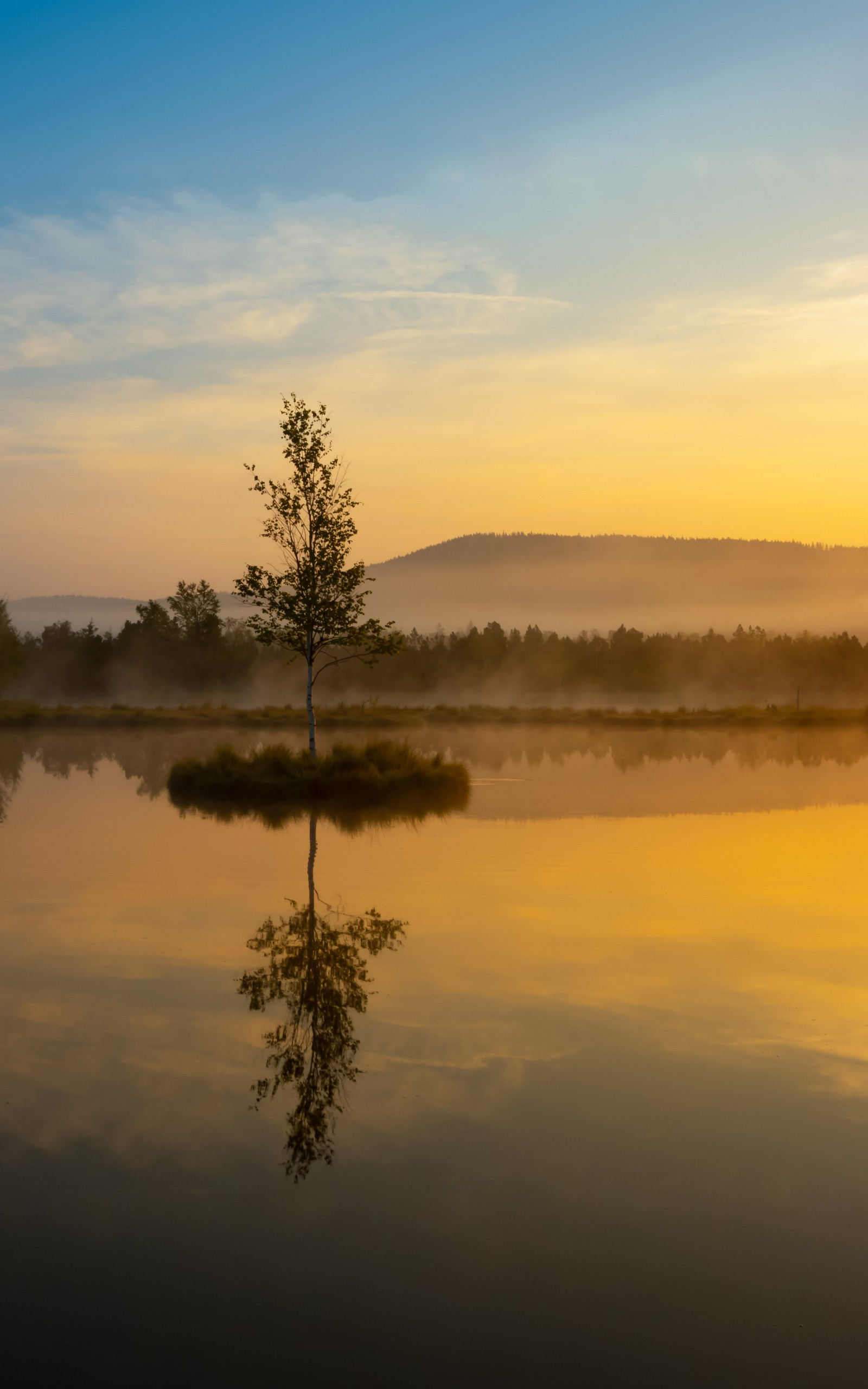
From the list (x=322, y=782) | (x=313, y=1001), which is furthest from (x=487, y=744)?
(x=313, y=1001)

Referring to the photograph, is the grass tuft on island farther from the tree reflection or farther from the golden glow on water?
the tree reflection

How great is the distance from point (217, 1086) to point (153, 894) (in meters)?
6.56

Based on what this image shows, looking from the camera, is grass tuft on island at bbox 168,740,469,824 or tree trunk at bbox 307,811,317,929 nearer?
tree trunk at bbox 307,811,317,929

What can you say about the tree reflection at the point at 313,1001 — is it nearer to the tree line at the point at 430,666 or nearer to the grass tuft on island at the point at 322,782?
the grass tuft on island at the point at 322,782

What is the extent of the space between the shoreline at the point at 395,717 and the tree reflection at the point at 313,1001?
43257 millimetres

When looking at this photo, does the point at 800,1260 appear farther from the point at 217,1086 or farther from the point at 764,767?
the point at 764,767

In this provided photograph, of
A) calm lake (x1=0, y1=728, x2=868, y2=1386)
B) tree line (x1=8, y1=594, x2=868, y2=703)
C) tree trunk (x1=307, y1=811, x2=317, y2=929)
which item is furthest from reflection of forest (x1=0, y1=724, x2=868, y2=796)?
tree line (x1=8, y1=594, x2=868, y2=703)

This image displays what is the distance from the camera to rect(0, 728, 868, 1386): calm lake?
4.41 metres

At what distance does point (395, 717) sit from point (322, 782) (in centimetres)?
3815

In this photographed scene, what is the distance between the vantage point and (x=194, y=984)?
29.5ft

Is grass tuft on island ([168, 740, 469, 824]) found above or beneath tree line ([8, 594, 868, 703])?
beneath

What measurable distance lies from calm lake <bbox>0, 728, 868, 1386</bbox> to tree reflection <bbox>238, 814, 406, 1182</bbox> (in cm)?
3

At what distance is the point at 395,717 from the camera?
62688 millimetres

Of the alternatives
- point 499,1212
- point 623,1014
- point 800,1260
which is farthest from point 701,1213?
point 623,1014
